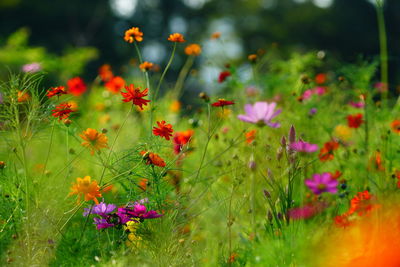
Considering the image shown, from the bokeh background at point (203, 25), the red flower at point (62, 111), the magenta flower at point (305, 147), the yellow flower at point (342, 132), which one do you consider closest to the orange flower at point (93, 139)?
the red flower at point (62, 111)

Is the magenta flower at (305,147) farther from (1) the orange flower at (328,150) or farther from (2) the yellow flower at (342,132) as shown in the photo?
(2) the yellow flower at (342,132)

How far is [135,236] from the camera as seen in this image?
A: 150 centimetres

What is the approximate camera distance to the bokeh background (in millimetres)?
14078

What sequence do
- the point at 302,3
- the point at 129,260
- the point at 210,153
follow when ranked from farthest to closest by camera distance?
the point at 302,3
the point at 210,153
the point at 129,260

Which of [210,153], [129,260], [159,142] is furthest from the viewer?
[210,153]

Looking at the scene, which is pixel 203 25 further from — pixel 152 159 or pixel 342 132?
pixel 152 159

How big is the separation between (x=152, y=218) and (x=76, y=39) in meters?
13.7

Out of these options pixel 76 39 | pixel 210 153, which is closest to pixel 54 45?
pixel 76 39

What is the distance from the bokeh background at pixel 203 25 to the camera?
1408 cm

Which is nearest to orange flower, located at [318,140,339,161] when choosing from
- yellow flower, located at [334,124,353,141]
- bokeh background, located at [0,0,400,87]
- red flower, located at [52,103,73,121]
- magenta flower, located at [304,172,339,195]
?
magenta flower, located at [304,172,339,195]

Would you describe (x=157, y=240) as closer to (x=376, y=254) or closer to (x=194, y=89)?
(x=376, y=254)

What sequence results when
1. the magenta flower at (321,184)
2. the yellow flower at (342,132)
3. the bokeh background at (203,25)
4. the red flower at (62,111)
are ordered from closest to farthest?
the magenta flower at (321,184) < the red flower at (62,111) < the yellow flower at (342,132) < the bokeh background at (203,25)

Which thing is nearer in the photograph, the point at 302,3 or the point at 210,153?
the point at 210,153

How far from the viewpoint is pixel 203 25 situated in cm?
1747
